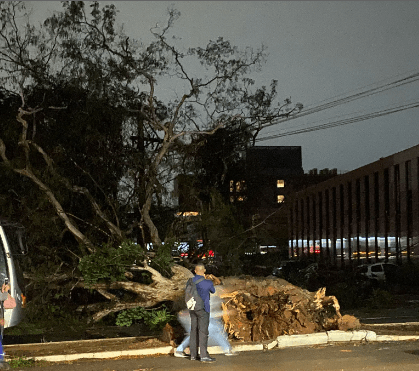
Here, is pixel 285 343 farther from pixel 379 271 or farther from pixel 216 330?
pixel 379 271

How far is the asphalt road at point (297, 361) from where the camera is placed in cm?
853

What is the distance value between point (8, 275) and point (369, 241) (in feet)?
109

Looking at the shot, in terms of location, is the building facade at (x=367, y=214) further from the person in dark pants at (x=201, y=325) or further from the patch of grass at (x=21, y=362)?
the patch of grass at (x=21, y=362)

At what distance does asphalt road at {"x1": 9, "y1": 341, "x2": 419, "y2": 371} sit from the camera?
8.53 metres

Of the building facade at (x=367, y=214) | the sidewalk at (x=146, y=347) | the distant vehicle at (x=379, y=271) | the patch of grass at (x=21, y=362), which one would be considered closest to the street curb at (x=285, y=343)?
the sidewalk at (x=146, y=347)

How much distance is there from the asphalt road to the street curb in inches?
7.3

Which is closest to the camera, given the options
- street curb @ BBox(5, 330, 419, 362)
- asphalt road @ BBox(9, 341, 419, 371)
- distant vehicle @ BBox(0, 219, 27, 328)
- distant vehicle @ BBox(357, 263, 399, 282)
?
asphalt road @ BBox(9, 341, 419, 371)

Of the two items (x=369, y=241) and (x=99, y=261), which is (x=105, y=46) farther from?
(x=369, y=241)

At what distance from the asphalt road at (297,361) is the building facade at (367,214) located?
1022 inches

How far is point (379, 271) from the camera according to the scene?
31.1m

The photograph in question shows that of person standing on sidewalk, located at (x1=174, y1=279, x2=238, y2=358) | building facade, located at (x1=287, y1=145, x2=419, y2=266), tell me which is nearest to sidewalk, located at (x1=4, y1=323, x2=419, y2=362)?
person standing on sidewalk, located at (x1=174, y1=279, x2=238, y2=358)

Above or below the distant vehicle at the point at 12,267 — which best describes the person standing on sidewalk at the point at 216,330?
below

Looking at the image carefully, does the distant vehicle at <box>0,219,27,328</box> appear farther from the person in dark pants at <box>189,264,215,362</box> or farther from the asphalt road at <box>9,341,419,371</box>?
the person in dark pants at <box>189,264,215,362</box>

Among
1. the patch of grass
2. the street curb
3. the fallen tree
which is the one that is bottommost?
the patch of grass
